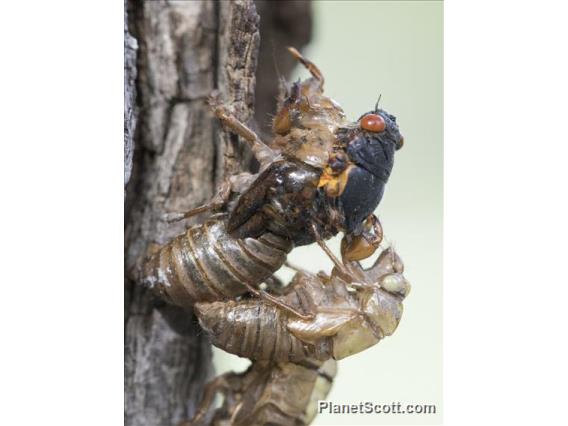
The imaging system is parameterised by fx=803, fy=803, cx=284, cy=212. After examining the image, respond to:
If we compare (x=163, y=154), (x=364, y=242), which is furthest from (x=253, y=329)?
(x=163, y=154)

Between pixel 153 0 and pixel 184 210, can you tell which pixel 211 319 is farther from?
pixel 153 0

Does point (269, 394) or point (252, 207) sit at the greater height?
point (252, 207)

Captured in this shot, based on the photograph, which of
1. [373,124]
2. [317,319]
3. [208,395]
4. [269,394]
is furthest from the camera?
[208,395]

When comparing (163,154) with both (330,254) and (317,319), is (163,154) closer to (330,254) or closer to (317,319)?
(330,254)

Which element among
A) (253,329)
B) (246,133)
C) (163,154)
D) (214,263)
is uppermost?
(246,133)

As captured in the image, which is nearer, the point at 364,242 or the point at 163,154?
the point at 364,242

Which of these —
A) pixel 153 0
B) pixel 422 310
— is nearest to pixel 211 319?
pixel 422 310
